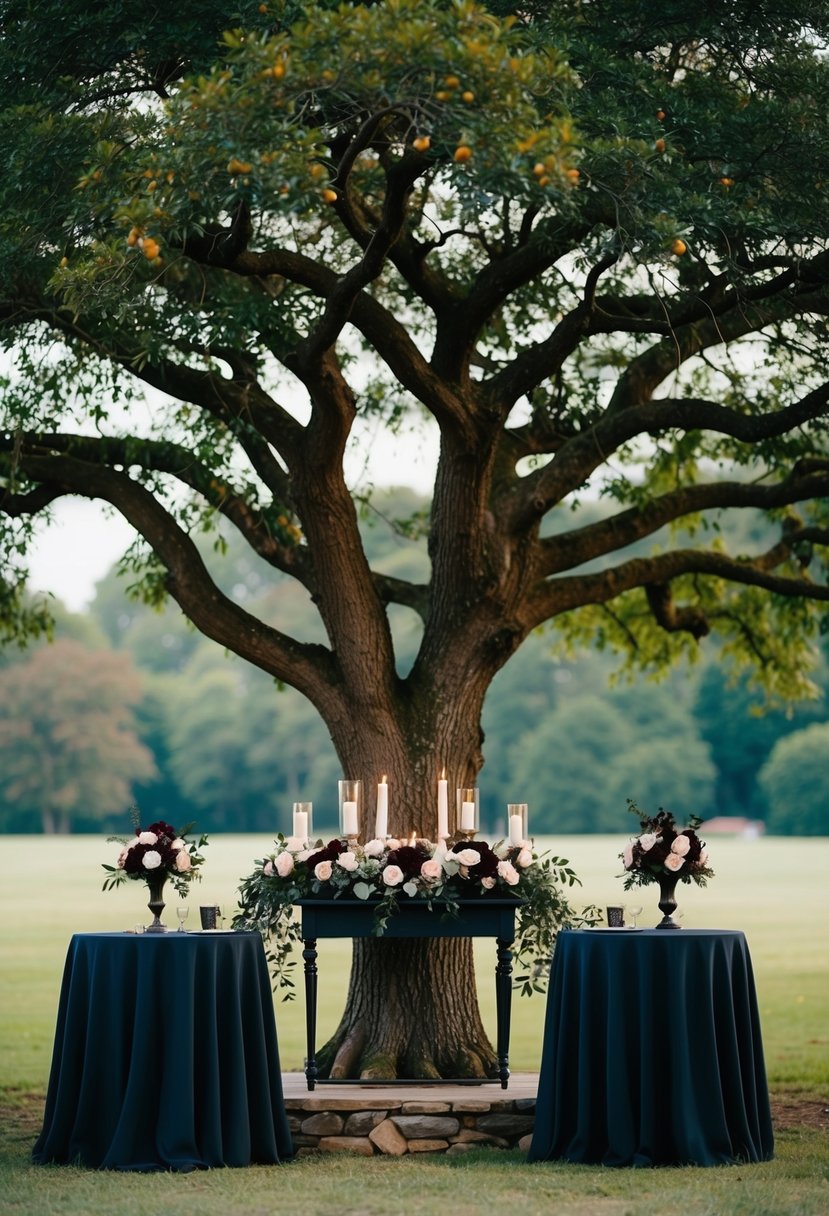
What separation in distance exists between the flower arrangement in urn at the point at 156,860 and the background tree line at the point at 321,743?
171 ft

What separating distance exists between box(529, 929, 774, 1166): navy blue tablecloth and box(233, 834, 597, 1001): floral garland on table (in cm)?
90

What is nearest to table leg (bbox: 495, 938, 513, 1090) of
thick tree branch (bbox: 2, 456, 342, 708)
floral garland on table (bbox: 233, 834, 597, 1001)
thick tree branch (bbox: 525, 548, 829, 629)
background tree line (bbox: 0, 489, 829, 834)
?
floral garland on table (bbox: 233, 834, 597, 1001)

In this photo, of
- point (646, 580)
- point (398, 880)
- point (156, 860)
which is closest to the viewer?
point (156, 860)

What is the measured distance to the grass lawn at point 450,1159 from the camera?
6914 millimetres

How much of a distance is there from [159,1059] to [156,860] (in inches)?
41.7

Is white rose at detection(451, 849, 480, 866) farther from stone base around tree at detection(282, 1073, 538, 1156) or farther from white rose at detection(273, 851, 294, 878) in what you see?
stone base around tree at detection(282, 1073, 538, 1156)

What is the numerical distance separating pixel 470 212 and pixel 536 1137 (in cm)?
428

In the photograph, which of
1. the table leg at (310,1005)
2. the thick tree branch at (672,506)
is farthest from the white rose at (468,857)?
the thick tree branch at (672,506)

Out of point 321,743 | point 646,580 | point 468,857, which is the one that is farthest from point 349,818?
point 321,743

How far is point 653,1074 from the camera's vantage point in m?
7.84

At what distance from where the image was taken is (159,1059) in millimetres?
7855

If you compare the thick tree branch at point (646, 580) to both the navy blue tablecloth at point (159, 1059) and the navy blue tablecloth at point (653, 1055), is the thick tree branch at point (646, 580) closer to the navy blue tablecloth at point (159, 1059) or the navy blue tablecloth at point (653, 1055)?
the navy blue tablecloth at point (653, 1055)

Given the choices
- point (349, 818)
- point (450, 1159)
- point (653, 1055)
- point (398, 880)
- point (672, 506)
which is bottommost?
point (450, 1159)

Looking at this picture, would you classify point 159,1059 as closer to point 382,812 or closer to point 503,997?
point 503,997
